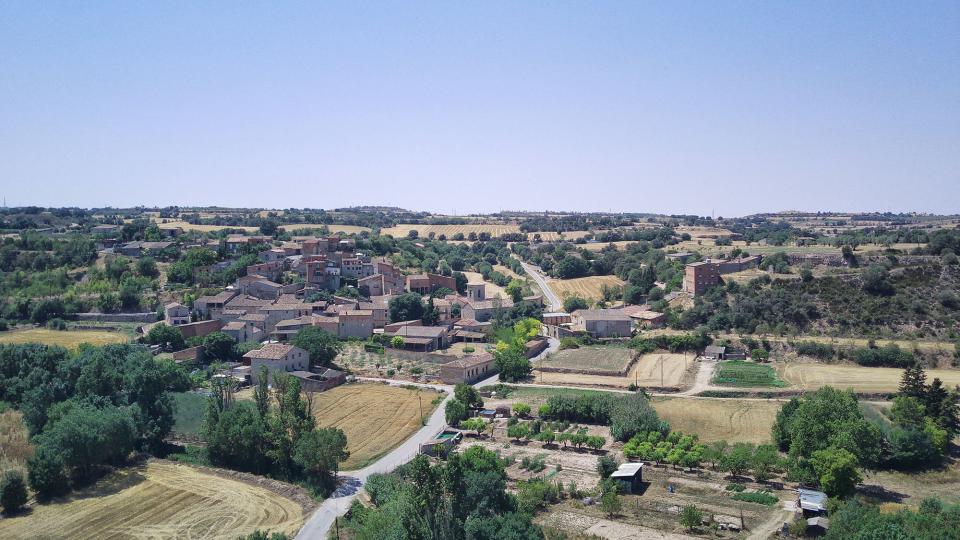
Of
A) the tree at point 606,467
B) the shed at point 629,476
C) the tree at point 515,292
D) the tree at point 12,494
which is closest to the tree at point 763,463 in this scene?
the shed at point 629,476

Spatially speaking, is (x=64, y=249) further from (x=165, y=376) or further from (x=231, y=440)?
(x=231, y=440)

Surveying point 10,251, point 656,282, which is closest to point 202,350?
point 10,251

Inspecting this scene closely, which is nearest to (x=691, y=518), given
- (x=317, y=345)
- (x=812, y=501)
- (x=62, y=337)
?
(x=812, y=501)

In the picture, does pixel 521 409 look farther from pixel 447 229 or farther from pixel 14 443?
pixel 447 229

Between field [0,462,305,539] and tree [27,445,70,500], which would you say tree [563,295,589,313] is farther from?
tree [27,445,70,500]

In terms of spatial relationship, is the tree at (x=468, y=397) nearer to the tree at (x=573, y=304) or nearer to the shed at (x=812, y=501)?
the shed at (x=812, y=501)

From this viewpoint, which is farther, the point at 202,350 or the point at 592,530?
the point at 202,350
